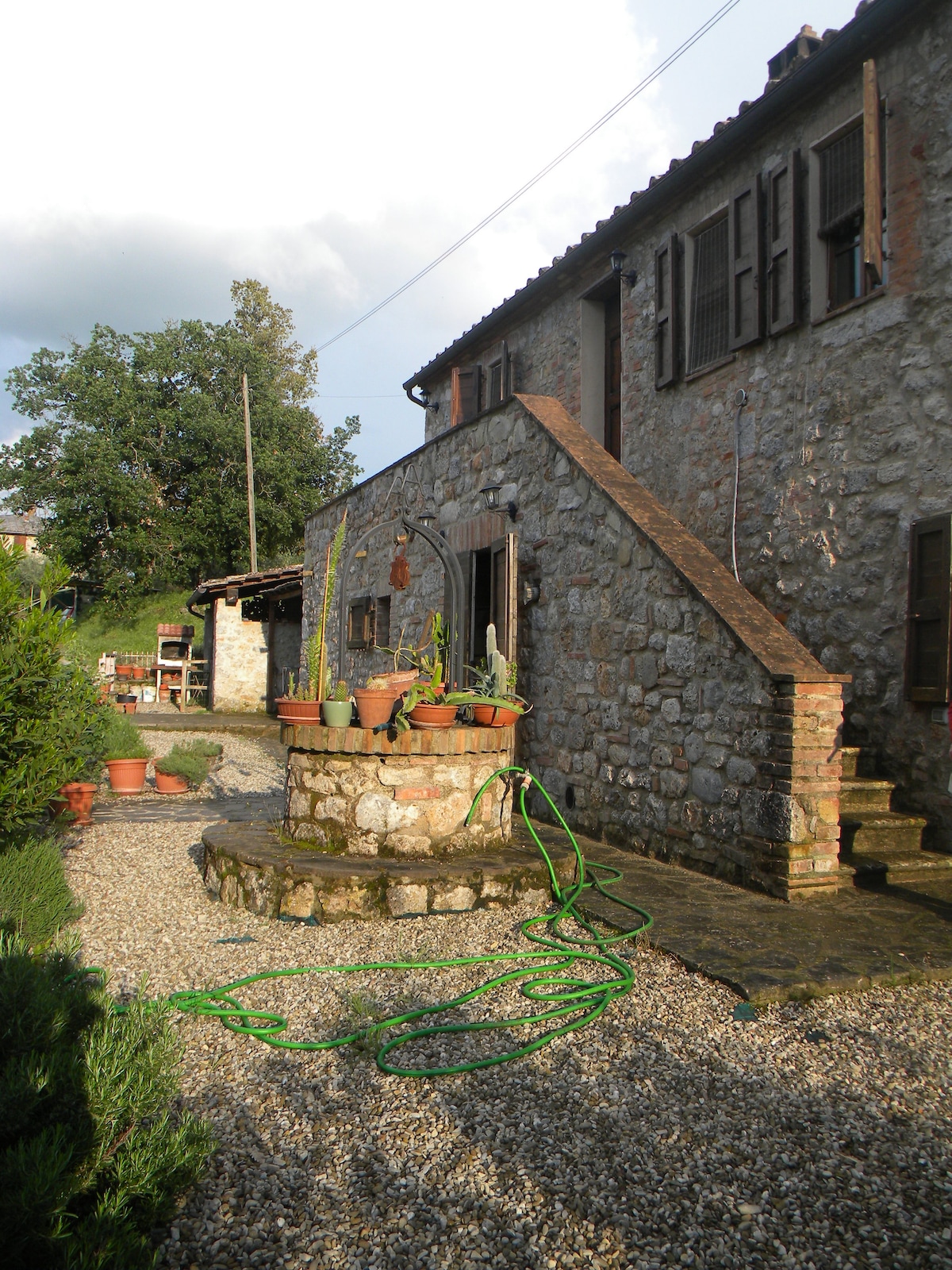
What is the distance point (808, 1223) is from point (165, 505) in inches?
1092

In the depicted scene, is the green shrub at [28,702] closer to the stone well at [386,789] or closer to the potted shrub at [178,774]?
the stone well at [386,789]

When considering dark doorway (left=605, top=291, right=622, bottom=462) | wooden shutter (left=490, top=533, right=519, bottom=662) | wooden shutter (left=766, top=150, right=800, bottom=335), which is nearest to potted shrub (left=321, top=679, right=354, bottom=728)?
wooden shutter (left=490, top=533, right=519, bottom=662)

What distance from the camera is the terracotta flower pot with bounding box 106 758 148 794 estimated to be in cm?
830

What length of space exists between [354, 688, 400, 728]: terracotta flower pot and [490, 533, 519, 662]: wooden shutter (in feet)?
7.06

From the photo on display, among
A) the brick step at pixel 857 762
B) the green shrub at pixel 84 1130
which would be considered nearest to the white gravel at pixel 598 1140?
the green shrub at pixel 84 1130

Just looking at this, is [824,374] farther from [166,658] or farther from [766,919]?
[166,658]

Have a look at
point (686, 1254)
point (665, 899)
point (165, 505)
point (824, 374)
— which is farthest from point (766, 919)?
point (165, 505)

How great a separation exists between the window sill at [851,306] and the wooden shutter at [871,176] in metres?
0.14

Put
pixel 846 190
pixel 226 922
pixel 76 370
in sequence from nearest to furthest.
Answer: pixel 226 922, pixel 846 190, pixel 76 370

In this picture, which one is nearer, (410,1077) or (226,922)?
(410,1077)

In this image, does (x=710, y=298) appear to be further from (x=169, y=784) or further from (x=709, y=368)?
(x=169, y=784)

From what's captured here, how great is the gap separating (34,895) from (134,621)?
2419 cm

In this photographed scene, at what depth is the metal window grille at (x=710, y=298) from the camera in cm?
728

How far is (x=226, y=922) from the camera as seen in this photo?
13.7 ft
